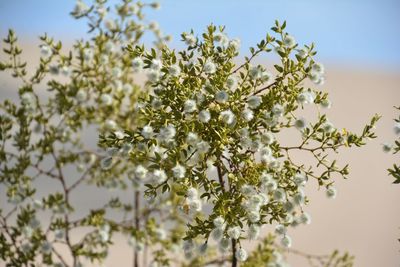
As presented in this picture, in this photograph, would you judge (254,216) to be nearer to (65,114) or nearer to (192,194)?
(192,194)

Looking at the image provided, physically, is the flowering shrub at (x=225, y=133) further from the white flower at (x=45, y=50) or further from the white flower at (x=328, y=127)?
the white flower at (x=45, y=50)

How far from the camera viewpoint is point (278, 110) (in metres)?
1.51

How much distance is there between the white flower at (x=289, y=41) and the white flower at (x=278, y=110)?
20 centimetres

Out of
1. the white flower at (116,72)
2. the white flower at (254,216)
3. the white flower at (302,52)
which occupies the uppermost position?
the white flower at (116,72)

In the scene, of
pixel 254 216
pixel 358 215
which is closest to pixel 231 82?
pixel 254 216

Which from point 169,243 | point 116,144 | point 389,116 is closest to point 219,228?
point 116,144

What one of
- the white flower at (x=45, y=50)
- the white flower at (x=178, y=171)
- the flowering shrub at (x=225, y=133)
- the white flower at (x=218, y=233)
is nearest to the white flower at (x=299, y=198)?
the flowering shrub at (x=225, y=133)

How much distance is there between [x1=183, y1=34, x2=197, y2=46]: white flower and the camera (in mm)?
1612

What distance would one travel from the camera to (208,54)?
1591mm

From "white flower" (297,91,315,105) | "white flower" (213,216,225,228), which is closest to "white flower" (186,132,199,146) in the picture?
"white flower" (213,216,225,228)

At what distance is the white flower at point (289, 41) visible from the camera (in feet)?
5.19

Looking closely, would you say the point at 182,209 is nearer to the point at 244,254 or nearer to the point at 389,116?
the point at 244,254

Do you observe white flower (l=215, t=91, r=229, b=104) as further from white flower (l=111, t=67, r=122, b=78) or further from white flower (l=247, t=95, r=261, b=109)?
white flower (l=111, t=67, r=122, b=78)

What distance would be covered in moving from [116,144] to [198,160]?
0.82 feet
